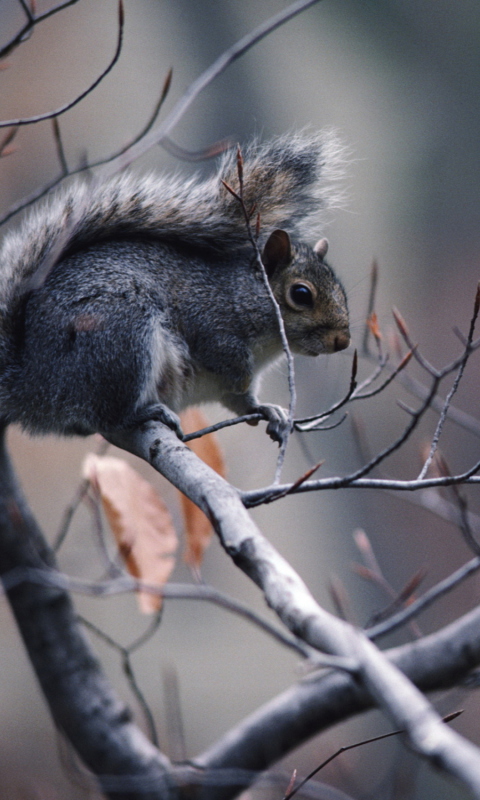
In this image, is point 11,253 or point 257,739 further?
point 11,253

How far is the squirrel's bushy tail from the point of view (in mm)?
1517

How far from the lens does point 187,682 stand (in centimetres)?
350

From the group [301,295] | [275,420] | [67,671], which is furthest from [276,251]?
[67,671]

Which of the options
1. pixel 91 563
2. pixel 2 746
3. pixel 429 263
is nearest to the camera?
pixel 91 563

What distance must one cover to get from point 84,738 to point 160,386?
804 mm

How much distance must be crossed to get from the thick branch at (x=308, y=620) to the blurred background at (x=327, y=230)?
6.74 ft

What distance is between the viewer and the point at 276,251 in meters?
1.59

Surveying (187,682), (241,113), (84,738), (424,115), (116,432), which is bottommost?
(187,682)

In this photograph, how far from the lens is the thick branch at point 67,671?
60.4 inches

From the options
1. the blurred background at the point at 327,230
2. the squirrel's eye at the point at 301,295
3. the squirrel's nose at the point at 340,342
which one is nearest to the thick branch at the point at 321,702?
the squirrel's nose at the point at 340,342

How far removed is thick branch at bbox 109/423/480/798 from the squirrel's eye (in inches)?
25.4

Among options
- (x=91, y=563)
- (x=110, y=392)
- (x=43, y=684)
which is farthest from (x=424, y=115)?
(x=43, y=684)

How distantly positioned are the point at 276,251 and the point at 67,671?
1.07m

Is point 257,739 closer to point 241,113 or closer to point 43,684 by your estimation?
point 43,684
